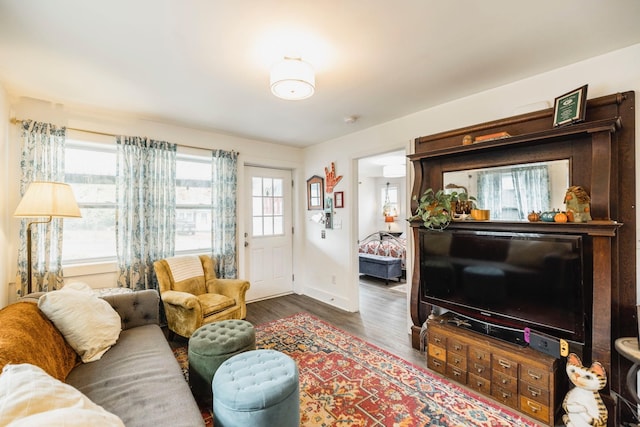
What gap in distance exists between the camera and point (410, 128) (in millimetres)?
3176

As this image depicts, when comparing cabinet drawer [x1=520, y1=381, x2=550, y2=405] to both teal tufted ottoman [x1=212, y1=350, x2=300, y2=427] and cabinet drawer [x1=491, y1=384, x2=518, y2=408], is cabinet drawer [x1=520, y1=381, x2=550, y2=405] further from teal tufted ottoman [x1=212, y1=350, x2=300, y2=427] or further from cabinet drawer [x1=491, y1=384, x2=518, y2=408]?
teal tufted ottoman [x1=212, y1=350, x2=300, y2=427]

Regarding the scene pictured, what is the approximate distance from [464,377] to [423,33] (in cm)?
256

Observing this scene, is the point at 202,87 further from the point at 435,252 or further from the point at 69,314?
the point at 435,252

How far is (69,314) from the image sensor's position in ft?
6.00

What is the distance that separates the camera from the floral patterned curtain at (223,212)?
386 centimetres

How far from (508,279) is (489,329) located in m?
0.48

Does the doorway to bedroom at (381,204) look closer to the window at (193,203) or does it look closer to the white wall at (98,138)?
the white wall at (98,138)

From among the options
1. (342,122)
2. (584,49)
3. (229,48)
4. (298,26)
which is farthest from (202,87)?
(584,49)

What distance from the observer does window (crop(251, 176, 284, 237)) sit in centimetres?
443

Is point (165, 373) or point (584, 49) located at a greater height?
point (584, 49)

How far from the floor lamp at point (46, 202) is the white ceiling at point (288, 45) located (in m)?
0.93

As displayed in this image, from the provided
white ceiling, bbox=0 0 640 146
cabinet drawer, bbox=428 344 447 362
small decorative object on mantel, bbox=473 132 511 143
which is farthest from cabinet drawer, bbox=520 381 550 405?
white ceiling, bbox=0 0 640 146

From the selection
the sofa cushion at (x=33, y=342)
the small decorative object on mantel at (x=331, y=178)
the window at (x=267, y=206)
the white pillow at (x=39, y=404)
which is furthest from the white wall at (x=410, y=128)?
the sofa cushion at (x=33, y=342)

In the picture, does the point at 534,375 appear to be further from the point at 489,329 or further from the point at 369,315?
the point at 369,315
